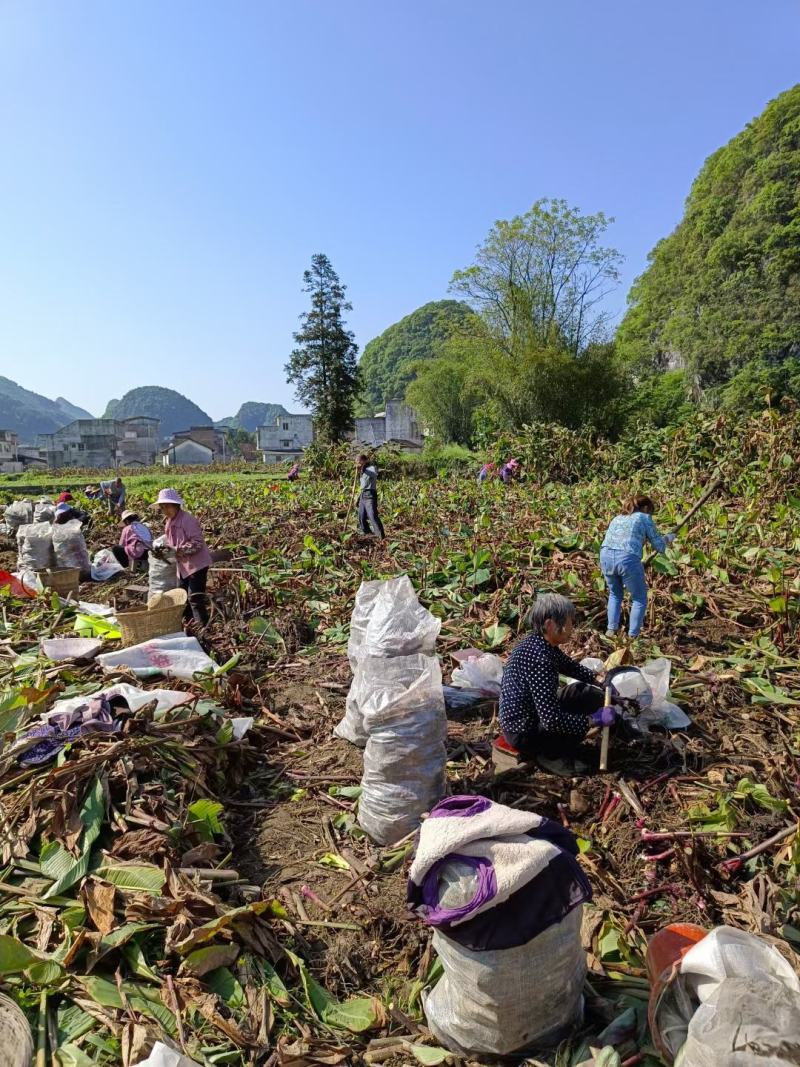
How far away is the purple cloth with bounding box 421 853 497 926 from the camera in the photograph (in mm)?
1815

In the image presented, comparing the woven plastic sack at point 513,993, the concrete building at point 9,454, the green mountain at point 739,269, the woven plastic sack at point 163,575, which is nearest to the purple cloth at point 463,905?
the woven plastic sack at point 513,993

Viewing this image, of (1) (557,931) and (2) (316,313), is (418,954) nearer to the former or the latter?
(1) (557,931)

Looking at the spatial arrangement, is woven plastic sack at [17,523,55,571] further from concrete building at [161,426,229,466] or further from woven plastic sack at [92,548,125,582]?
concrete building at [161,426,229,466]

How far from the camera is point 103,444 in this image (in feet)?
186

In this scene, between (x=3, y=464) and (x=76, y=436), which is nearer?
(x=3, y=464)

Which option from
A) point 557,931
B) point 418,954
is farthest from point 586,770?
point 557,931

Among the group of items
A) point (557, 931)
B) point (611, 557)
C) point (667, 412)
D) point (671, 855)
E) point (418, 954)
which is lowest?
point (418, 954)

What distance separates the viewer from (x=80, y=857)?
8.80 feet

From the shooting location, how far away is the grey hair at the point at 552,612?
3174 millimetres

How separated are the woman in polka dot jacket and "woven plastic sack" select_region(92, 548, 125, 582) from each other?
607cm

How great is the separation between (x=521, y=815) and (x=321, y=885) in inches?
48.6

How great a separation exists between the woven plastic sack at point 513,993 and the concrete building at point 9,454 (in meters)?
57.1

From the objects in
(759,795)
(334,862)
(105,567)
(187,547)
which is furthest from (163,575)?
(759,795)

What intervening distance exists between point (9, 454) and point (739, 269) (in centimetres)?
5460
